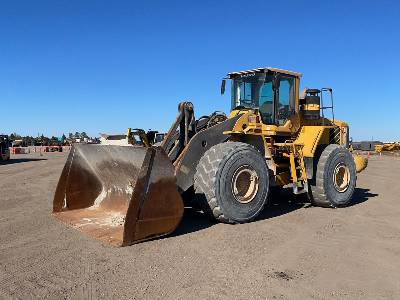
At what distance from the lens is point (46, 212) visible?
704cm

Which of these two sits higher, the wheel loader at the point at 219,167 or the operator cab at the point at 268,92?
the operator cab at the point at 268,92

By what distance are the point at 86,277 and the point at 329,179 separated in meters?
5.34

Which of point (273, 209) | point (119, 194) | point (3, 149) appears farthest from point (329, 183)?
point (3, 149)

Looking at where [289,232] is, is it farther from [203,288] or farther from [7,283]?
[7,283]

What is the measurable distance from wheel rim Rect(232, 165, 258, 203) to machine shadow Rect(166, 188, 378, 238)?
469 millimetres

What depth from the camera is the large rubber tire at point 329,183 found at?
7672 mm

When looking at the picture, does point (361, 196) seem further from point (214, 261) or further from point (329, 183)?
point (214, 261)

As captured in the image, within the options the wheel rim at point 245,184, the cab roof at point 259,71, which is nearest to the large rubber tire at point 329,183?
the cab roof at point 259,71

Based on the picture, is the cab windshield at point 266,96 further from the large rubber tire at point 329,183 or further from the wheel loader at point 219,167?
the large rubber tire at point 329,183

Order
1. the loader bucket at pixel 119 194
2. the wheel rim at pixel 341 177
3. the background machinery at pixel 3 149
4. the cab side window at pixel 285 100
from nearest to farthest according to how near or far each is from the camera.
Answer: the loader bucket at pixel 119 194, the cab side window at pixel 285 100, the wheel rim at pixel 341 177, the background machinery at pixel 3 149

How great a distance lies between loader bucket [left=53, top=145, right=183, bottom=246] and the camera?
491 cm

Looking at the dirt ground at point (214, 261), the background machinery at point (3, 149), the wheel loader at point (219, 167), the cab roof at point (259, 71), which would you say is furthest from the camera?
the background machinery at point (3, 149)

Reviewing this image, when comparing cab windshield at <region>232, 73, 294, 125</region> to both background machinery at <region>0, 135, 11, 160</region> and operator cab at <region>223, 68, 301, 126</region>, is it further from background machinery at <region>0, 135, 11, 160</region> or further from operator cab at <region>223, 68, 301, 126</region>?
background machinery at <region>0, 135, 11, 160</region>

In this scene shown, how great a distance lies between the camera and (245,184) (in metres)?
6.41
